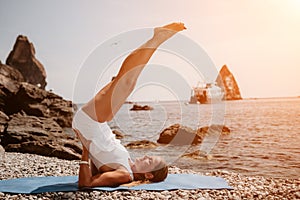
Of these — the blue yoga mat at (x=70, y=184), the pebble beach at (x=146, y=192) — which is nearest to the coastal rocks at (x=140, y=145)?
the pebble beach at (x=146, y=192)

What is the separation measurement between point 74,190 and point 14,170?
4.55 ft

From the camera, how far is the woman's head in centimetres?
305

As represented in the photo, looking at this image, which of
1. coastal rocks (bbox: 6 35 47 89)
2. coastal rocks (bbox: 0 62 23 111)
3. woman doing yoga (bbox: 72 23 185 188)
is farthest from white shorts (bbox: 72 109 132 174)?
coastal rocks (bbox: 6 35 47 89)

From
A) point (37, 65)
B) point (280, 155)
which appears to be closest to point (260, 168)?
point (280, 155)

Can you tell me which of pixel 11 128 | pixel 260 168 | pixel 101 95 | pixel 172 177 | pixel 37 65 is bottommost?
pixel 260 168

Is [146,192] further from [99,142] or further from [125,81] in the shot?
[125,81]

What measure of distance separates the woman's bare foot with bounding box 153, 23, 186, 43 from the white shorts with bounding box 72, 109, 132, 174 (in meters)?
0.89

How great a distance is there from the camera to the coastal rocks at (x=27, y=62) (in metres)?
32.0

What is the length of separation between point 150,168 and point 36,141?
3.13m

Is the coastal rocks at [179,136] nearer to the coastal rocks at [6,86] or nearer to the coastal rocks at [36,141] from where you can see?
the coastal rocks at [36,141]

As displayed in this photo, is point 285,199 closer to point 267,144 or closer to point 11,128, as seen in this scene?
point 11,128

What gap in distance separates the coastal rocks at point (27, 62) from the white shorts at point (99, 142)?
30.8 m

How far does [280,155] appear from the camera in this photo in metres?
7.05

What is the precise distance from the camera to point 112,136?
3098mm
